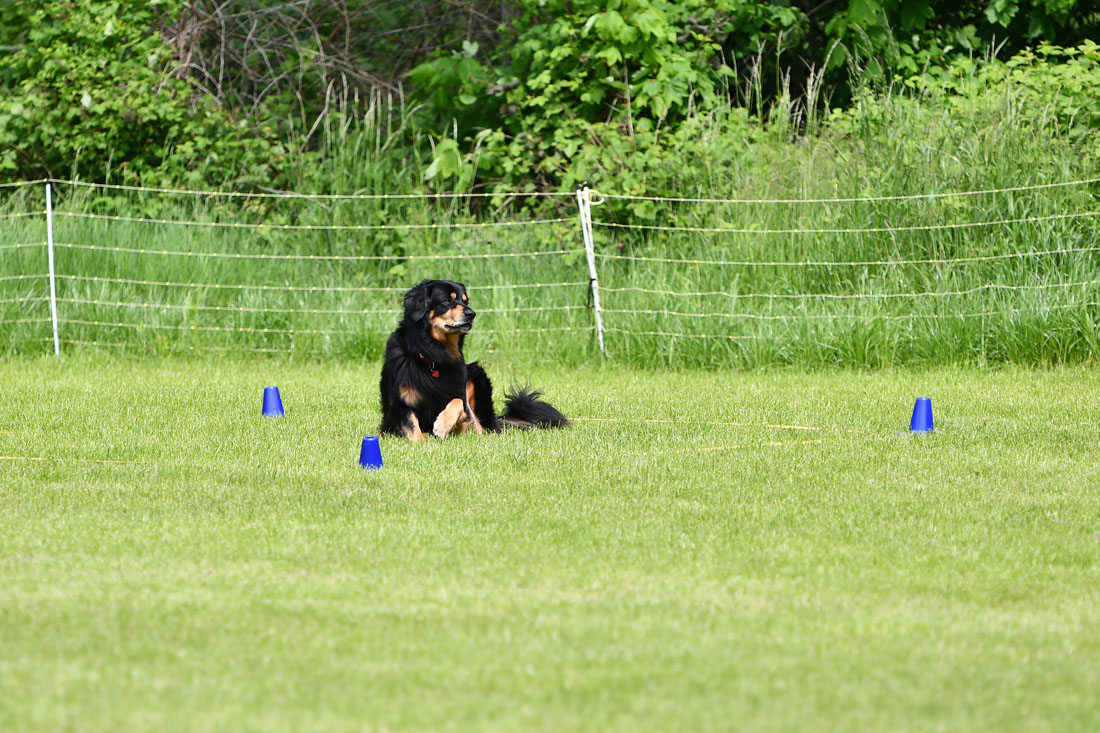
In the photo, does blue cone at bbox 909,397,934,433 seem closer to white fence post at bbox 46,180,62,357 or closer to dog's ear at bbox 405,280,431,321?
dog's ear at bbox 405,280,431,321

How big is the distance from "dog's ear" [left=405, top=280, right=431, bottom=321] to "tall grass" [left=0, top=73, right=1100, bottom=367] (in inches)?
135

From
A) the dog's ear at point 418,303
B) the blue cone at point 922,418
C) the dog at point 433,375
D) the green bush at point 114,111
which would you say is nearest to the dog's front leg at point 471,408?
the dog at point 433,375

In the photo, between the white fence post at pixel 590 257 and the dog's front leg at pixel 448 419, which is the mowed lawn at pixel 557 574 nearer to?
the dog's front leg at pixel 448 419

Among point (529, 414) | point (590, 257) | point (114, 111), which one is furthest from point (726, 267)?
point (114, 111)

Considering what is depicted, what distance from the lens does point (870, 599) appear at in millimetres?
4055

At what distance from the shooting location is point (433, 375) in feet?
24.0

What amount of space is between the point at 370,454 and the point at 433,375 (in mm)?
1205

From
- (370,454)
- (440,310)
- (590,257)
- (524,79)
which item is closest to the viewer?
(370,454)

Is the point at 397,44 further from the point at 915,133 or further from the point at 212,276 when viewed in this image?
the point at 915,133

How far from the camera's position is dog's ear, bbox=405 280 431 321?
733 cm

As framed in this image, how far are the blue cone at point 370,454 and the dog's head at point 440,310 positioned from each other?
4.10 ft

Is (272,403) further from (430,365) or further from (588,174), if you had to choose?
(588,174)

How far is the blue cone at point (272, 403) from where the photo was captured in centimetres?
800

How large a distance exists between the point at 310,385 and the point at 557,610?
596 cm
